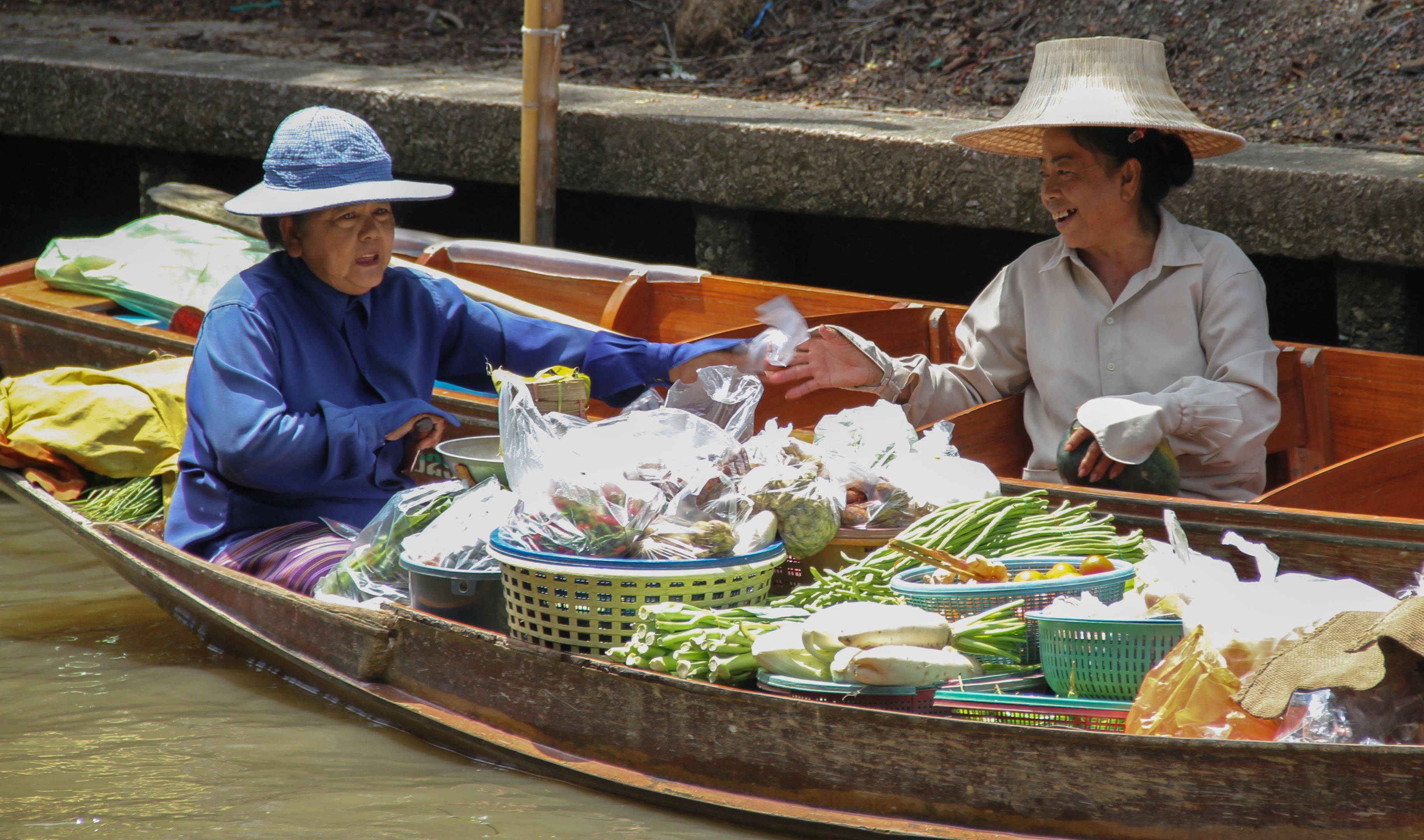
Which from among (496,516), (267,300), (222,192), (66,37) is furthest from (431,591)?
(66,37)

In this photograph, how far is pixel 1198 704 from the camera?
223 cm

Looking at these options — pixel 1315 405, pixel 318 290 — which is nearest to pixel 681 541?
pixel 318 290

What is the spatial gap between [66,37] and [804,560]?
646 centimetres

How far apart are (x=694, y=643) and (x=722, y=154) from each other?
10.6ft

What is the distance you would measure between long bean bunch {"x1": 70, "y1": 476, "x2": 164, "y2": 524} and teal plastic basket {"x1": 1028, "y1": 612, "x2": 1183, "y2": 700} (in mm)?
2556

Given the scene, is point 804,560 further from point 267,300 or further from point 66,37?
point 66,37

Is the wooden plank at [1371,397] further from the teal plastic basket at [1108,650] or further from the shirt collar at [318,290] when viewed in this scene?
the shirt collar at [318,290]

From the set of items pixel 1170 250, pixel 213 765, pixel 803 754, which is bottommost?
pixel 213 765

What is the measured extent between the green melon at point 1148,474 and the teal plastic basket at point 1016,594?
1.96 feet

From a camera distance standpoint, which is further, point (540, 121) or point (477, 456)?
point (540, 121)

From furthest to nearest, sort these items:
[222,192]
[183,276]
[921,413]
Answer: [222,192] < [183,276] < [921,413]

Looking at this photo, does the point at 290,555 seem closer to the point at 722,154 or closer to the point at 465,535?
the point at 465,535

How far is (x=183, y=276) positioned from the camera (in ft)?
16.6

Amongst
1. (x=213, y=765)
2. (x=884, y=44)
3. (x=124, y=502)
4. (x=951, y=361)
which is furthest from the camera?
(x=884, y=44)
